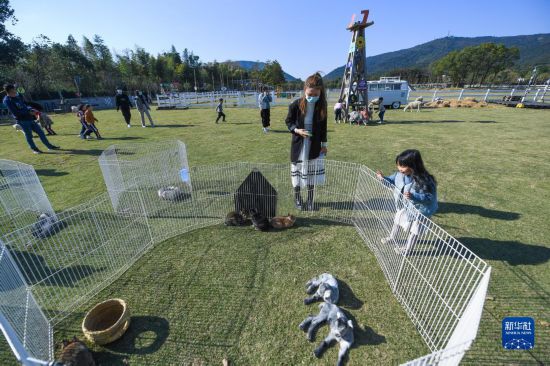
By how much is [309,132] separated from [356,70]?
13.3 meters

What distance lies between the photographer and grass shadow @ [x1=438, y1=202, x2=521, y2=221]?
5.07 m

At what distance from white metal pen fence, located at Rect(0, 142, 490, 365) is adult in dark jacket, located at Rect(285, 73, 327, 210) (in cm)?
71

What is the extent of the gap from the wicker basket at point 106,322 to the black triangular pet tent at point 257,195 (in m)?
2.52

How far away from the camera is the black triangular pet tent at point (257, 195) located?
4793mm

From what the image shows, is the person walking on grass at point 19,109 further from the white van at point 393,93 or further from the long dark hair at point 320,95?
the white van at point 393,93

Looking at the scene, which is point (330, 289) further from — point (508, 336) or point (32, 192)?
point (32, 192)

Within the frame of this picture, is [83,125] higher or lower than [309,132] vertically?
lower

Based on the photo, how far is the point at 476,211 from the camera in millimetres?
5277

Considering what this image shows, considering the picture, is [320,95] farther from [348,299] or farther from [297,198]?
[348,299]

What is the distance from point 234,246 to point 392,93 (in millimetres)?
23373

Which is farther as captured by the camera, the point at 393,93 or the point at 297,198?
the point at 393,93

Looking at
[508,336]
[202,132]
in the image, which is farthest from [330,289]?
[202,132]

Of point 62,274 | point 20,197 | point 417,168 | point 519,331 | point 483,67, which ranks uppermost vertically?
point 483,67

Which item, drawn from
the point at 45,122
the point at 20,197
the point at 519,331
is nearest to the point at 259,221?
the point at 519,331
